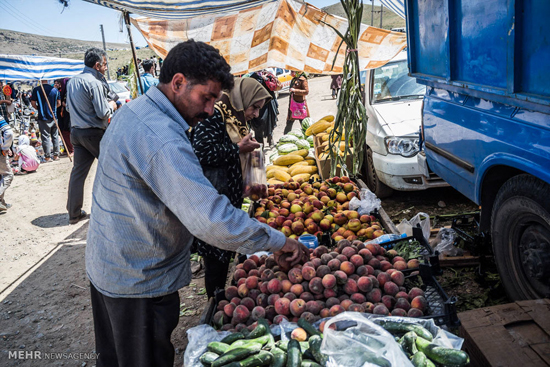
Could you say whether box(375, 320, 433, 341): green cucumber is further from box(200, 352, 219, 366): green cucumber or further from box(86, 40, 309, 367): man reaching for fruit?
box(200, 352, 219, 366): green cucumber

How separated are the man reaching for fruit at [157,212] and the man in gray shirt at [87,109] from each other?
15.1 feet

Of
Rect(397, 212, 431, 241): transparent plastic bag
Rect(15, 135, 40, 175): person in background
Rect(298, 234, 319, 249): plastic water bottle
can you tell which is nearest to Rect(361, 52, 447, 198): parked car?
Rect(397, 212, 431, 241): transparent plastic bag

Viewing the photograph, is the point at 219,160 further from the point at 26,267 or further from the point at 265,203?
the point at 26,267

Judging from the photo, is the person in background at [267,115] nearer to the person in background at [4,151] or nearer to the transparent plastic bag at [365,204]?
the person in background at [4,151]

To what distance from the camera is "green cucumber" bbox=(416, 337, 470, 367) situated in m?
1.71

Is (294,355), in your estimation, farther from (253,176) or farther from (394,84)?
(394,84)

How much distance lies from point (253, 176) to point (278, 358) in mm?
2121

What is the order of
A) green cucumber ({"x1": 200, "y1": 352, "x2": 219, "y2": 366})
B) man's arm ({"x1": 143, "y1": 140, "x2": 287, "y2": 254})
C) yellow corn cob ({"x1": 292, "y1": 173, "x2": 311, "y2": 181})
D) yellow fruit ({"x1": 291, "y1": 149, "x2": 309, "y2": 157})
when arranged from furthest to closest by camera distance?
yellow fruit ({"x1": 291, "y1": 149, "x2": 309, "y2": 157})
yellow corn cob ({"x1": 292, "y1": 173, "x2": 311, "y2": 181})
green cucumber ({"x1": 200, "y1": 352, "x2": 219, "y2": 366})
man's arm ({"x1": 143, "y1": 140, "x2": 287, "y2": 254})

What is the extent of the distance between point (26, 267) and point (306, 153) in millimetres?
4576

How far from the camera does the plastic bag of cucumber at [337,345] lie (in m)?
1.73

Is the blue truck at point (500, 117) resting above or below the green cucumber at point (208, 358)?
above

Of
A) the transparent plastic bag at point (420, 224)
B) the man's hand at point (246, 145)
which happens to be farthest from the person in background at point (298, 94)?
the man's hand at point (246, 145)

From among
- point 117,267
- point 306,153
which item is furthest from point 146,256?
point 306,153

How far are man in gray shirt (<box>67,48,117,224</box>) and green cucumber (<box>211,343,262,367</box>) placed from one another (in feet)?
16.5
